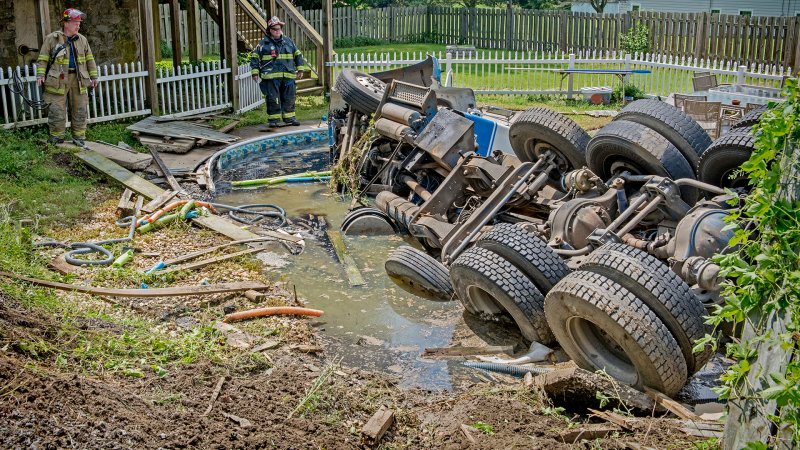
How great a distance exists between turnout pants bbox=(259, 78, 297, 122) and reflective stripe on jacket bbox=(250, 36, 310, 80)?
132 mm

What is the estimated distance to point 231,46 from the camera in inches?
638

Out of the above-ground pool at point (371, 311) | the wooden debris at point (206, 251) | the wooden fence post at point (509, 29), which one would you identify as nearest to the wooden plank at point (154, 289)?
the above-ground pool at point (371, 311)

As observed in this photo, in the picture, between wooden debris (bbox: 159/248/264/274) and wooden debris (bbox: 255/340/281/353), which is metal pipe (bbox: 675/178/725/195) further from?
wooden debris (bbox: 159/248/264/274)

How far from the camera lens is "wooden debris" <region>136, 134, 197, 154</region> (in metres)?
13.2

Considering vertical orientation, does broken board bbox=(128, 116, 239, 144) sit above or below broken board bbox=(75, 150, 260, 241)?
above

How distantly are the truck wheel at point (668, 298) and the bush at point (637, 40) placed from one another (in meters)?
19.9

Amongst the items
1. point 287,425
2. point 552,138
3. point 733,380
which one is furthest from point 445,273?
point 733,380

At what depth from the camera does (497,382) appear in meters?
6.26

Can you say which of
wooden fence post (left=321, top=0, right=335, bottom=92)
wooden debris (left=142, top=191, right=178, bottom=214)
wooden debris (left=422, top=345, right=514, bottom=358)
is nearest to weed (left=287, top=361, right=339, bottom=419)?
wooden debris (left=422, top=345, right=514, bottom=358)

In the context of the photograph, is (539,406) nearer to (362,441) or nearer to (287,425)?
(362,441)

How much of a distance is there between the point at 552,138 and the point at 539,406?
374 cm

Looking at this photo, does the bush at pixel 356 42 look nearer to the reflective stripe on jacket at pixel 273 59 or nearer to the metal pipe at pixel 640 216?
the reflective stripe on jacket at pixel 273 59

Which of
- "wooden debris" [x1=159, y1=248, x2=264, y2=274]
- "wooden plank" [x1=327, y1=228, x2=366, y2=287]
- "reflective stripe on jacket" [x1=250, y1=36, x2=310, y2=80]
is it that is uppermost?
"reflective stripe on jacket" [x1=250, y1=36, x2=310, y2=80]

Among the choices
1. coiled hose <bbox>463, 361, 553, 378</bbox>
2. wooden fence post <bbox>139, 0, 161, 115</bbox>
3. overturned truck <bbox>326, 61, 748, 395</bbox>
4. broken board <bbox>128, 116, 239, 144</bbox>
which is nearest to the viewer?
overturned truck <bbox>326, 61, 748, 395</bbox>
